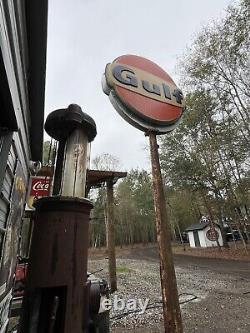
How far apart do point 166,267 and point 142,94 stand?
91.2 inches

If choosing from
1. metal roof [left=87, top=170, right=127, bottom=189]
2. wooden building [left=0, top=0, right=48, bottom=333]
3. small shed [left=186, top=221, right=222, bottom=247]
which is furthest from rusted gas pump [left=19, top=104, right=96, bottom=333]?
small shed [left=186, top=221, right=222, bottom=247]

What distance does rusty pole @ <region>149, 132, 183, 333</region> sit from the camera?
7.33 feet

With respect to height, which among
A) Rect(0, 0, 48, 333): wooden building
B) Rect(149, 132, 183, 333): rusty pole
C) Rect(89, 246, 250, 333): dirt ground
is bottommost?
Rect(89, 246, 250, 333): dirt ground

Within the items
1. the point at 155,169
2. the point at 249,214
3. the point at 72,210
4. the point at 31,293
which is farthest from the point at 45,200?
the point at 249,214

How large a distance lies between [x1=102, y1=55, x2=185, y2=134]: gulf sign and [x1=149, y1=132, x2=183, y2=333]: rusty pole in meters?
0.70

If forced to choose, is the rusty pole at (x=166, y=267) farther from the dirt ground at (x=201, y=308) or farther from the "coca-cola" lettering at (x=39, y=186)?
the "coca-cola" lettering at (x=39, y=186)

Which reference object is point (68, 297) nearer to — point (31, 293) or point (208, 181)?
point (31, 293)

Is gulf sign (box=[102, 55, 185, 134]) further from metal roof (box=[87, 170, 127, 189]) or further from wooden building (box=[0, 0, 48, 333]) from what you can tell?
metal roof (box=[87, 170, 127, 189])

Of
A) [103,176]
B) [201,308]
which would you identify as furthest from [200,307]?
[103,176]

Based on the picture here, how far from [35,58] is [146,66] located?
167 centimetres

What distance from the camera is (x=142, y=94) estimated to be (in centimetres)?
333

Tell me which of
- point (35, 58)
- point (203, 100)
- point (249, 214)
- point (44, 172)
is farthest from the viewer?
point (249, 214)

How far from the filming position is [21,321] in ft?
5.55

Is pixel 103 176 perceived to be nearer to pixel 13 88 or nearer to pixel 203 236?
pixel 13 88
